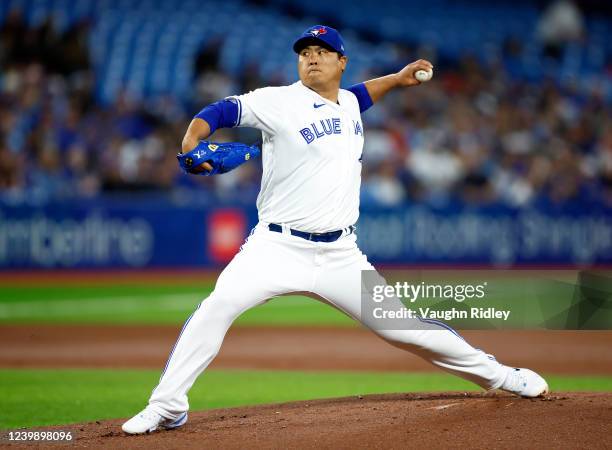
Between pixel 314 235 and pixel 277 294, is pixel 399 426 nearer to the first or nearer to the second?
pixel 277 294

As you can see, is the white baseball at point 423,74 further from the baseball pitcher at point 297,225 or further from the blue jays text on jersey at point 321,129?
the blue jays text on jersey at point 321,129

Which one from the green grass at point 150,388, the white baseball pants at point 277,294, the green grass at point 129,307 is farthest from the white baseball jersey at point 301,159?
the green grass at point 129,307

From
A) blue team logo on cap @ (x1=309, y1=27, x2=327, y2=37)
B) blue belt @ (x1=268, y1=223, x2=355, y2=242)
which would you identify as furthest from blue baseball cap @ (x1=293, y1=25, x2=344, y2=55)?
blue belt @ (x1=268, y1=223, x2=355, y2=242)

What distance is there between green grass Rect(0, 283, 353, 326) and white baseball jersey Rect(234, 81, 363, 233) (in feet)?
22.3

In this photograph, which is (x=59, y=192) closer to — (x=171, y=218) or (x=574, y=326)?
(x=171, y=218)

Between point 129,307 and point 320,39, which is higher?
point 320,39

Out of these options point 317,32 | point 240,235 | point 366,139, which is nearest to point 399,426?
point 317,32

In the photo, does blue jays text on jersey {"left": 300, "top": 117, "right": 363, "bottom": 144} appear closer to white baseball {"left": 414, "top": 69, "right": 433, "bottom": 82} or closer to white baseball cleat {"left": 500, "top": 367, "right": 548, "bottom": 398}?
white baseball {"left": 414, "top": 69, "right": 433, "bottom": 82}

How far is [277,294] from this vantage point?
4668 mm

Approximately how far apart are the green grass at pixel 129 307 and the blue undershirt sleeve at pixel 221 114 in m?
6.97

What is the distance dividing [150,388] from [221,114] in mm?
3564

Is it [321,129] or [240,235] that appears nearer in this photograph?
[321,129]

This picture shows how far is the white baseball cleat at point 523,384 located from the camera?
16.6ft

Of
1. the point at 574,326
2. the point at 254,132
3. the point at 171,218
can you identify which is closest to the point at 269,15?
the point at 254,132
